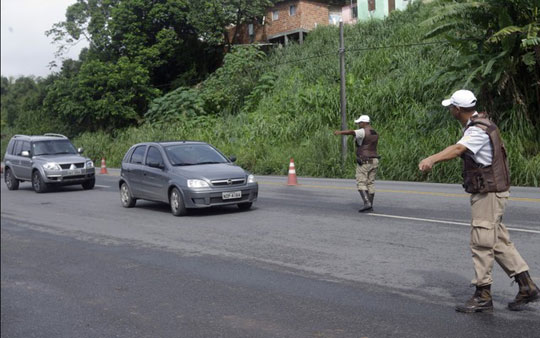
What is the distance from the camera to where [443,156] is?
5098 millimetres

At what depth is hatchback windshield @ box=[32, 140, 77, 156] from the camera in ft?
65.1

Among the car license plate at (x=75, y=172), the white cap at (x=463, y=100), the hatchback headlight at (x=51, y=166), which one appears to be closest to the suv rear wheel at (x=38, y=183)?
the hatchback headlight at (x=51, y=166)

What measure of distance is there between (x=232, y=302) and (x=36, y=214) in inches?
349

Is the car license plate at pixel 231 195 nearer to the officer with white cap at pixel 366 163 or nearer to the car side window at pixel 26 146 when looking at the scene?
the officer with white cap at pixel 366 163

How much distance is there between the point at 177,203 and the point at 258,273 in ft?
18.1

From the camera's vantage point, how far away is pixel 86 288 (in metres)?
6.54

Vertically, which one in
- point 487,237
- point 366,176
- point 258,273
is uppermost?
point 366,176

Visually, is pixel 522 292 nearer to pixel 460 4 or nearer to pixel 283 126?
pixel 460 4

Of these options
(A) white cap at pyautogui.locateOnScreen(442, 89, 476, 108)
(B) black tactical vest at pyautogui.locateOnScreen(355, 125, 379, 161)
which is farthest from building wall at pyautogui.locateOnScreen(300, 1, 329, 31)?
(A) white cap at pyautogui.locateOnScreen(442, 89, 476, 108)

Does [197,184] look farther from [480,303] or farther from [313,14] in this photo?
[313,14]

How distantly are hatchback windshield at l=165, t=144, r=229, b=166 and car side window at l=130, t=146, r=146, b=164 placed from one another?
34.5 inches

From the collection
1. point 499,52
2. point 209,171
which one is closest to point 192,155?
point 209,171

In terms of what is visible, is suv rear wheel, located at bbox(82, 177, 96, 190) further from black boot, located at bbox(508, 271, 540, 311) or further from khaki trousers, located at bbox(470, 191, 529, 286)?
black boot, located at bbox(508, 271, 540, 311)

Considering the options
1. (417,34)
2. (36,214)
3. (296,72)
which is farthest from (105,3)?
(36,214)
